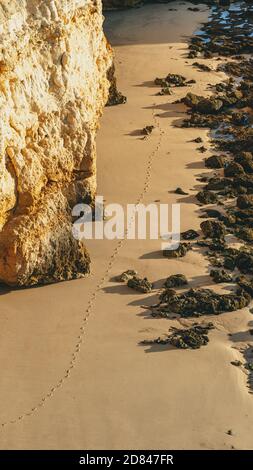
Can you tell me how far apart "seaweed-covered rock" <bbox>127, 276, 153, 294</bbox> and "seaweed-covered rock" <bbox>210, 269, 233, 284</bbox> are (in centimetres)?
91

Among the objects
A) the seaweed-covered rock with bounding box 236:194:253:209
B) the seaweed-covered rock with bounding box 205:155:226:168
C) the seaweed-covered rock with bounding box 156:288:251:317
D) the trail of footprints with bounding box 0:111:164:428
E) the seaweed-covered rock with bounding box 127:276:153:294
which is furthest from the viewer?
the seaweed-covered rock with bounding box 205:155:226:168

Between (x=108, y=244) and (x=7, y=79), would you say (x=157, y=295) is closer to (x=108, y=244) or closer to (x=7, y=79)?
(x=108, y=244)

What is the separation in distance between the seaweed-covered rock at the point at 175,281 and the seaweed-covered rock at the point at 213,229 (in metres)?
1.55

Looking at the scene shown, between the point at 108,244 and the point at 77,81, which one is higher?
the point at 77,81

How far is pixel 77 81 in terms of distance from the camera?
13992 mm

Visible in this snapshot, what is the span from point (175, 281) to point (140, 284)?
0.51 metres

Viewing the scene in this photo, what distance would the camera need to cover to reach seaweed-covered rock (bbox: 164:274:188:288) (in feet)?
44.5

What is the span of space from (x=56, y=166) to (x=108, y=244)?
1.72 meters

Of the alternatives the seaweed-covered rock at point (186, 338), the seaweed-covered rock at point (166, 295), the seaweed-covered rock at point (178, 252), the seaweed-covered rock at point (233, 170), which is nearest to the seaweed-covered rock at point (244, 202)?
the seaweed-covered rock at point (233, 170)

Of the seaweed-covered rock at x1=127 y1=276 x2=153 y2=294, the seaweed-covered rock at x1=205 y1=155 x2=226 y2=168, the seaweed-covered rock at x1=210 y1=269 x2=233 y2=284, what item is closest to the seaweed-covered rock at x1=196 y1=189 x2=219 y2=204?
the seaweed-covered rock at x1=205 y1=155 x2=226 y2=168

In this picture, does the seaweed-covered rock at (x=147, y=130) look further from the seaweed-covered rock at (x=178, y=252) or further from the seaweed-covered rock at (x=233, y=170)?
the seaweed-covered rock at (x=178, y=252)

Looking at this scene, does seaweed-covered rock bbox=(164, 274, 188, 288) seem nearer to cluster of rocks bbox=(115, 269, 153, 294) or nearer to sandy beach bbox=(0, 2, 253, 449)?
sandy beach bbox=(0, 2, 253, 449)

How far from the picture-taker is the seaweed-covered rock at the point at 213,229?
1502 centimetres

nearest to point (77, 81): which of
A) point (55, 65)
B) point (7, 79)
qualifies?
point (55, 65)
